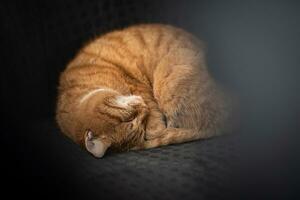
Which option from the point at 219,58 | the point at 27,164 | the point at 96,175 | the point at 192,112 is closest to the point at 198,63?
the point at 219,58

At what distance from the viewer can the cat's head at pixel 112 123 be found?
1.56 m

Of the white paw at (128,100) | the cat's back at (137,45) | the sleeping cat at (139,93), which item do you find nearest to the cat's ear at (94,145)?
the sleeping cat at (139,93)

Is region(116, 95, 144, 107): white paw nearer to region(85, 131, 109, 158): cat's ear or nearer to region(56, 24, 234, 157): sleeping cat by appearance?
region(56, 24, 234, 157): sleeping cat

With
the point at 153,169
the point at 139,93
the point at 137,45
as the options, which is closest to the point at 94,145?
the point at 153,169

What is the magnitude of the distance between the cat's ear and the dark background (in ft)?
0.20

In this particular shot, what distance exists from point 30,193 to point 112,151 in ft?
1.28

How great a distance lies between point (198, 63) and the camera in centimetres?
188

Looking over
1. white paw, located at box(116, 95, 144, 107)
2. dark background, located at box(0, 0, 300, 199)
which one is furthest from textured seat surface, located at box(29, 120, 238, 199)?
white paw, located at box(116, 95, 144, 107)

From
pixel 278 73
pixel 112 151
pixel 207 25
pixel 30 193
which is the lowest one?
pixel 30 193

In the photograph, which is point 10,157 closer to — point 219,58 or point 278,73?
point 219,58

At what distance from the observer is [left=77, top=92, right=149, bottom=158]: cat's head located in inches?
61.4

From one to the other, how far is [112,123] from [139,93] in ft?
0.96

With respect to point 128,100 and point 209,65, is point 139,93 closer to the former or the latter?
point 128,100

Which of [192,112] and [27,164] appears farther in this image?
[192,112]
